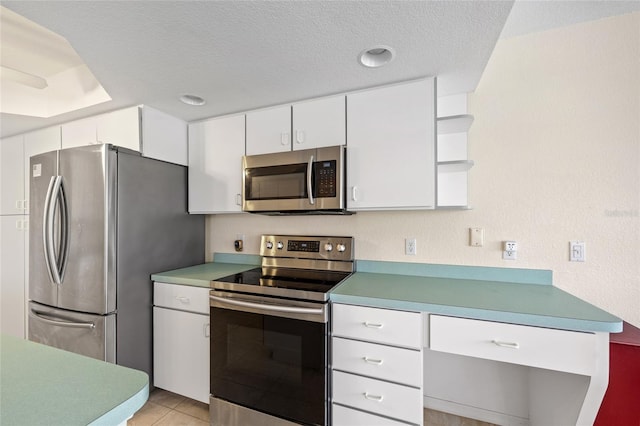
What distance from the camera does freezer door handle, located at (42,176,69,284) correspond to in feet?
6.01

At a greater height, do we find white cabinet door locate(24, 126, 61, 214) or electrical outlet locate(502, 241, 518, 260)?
white cabinet door locate(24, 126, 61, 214)

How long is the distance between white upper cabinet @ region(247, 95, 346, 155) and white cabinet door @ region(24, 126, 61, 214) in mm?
1817

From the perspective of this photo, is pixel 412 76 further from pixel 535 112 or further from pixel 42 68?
pixel 42 68

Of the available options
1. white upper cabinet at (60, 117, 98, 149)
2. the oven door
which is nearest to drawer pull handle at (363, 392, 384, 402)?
the oven door

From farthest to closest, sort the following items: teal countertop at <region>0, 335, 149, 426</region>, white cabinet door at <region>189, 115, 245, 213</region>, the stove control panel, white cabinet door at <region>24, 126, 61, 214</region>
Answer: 1. white cabinet door at <region>24, 126, 61, 214</region>
2. white cabinet door at <region>189, 115, 245, 213</region>
3. the stove control panel
4. teal countertop at <region>0, 335, 149, 426</region>

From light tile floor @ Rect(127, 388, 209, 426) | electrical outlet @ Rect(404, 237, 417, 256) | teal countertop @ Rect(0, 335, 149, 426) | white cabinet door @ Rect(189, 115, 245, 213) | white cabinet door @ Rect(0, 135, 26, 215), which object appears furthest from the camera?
white cabinet door @ Rect(0, 135, 26, 215)

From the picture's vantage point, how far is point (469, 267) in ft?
5.72

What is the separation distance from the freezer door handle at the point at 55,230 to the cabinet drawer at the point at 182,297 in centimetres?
62

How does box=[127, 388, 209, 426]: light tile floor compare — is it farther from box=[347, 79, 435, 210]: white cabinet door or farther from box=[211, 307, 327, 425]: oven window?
box=[347, 79, 435, 210]: white cabinet door

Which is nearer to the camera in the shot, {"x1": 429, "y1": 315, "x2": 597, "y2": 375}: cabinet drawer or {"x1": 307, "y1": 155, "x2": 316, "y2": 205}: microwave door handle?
{"x1": 429, "y1": 315, "x2": 597, "y2": 375}: cabinet drawer

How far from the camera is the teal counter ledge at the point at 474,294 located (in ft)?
3.67

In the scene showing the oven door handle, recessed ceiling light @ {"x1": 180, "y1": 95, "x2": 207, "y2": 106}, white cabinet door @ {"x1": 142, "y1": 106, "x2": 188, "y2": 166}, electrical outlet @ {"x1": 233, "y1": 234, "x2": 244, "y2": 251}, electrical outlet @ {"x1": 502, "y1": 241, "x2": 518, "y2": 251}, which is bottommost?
the oven door handle

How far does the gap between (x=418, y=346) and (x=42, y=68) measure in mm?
3374

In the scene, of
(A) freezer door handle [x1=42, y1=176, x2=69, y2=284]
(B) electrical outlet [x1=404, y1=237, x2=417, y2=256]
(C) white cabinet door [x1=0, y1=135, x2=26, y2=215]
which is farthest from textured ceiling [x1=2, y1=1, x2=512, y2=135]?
(C) white cabinet door [x1=0, y1=135, x2=26, y2=215]
